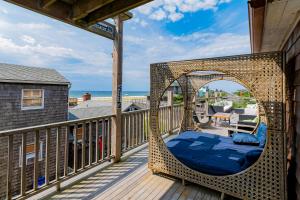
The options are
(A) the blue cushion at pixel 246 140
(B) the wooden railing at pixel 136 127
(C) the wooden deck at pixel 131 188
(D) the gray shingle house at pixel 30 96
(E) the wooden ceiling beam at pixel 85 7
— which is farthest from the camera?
(D) the gray shingle house at pixel 30 96

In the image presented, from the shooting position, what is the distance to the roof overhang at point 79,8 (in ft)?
5.43

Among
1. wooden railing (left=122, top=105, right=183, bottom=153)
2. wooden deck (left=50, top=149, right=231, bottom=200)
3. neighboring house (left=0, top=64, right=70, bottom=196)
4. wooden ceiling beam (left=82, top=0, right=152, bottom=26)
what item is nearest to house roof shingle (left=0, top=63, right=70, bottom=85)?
neighboring house (left=0, top=64, right=70, bottom=196)

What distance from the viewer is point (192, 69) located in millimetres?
2666

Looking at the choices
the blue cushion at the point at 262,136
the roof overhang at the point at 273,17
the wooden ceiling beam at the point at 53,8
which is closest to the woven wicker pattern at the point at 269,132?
the roof overhang at the point at 273,17

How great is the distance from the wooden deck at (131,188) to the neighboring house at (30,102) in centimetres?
595

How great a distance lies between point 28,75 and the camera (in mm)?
9070

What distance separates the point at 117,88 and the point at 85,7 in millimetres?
1627

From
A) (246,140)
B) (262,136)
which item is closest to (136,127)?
(246,140)

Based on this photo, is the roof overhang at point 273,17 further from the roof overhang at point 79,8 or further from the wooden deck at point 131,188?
the wooden deck at point 131,188

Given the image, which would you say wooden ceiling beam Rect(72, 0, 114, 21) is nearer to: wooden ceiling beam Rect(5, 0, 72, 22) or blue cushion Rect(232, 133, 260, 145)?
wooden ceiling beam Rect(5, 0, 72, 22)

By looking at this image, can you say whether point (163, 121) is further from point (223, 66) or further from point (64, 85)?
point (64, 85)

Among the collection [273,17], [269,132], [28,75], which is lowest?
[269,132]

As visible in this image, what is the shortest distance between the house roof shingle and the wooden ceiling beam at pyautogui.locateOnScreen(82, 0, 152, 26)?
8.44m

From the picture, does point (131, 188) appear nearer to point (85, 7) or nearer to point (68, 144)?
point (68, 144)
